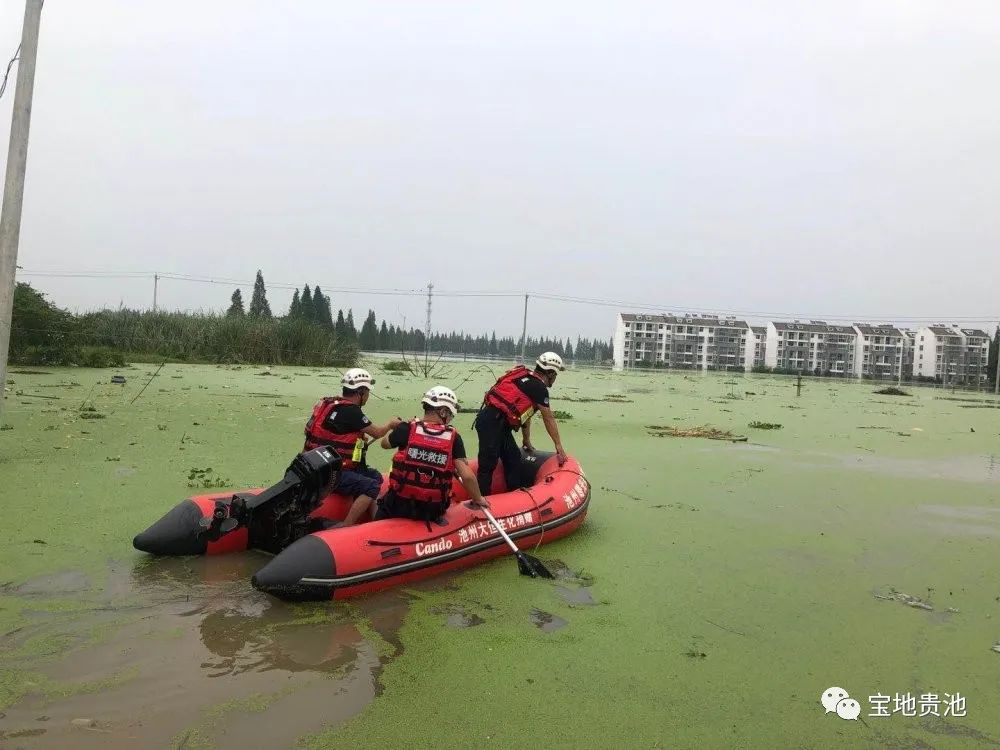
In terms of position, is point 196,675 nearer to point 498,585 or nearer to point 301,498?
point 301,498

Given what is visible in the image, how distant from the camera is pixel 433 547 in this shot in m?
4.38

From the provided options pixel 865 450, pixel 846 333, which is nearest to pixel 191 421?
pixel 865 450

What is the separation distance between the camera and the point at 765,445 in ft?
35.5

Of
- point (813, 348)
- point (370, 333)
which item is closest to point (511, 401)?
point (370, 333)

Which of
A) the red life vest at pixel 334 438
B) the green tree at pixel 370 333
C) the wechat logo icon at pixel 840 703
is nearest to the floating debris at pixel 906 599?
the wechat logo icon at pixel 840 703

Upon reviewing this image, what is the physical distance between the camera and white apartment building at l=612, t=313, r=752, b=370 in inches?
2906

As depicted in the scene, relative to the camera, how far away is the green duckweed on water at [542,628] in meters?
2.71

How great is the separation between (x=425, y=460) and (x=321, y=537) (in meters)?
0.79

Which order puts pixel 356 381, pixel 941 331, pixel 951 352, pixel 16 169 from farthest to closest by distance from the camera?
pixel 941 331
pixel 951 352
pixel 16 169
pixel 356 381

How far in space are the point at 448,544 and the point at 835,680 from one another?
2293 mm

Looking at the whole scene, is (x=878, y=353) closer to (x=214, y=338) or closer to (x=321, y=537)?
(x=214, y=338)

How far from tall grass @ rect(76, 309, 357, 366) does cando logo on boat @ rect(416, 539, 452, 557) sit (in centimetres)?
2246

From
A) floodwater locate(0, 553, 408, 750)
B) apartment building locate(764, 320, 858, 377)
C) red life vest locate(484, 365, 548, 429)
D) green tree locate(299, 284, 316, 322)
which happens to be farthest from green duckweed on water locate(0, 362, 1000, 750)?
apartment building locate(764, 320, 858, 377)

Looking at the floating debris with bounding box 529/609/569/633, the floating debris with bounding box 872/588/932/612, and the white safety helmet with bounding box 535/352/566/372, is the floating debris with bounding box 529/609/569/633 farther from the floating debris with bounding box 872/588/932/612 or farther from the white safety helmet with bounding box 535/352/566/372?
the white safety helmet with bounding box 535/352/566/372
